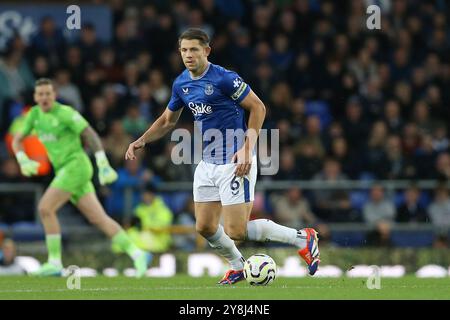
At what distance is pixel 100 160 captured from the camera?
45.1 ft

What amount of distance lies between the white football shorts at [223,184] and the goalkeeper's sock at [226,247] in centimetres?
35

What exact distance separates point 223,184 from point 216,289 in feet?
3.03

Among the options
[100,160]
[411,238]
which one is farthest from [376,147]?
[100,160]

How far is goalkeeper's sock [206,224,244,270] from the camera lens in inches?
441

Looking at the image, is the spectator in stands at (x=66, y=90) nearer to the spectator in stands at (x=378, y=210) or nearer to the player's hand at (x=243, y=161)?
the spectator in stands at (x=378, y=210)

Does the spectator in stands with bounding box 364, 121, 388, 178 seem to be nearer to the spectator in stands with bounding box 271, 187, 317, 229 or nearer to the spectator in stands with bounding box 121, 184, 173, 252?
the spectator in stands with bounding box 271, 187, 317, 229

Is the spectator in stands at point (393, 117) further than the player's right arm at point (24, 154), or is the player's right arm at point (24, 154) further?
the spectator in stands at point (393, 117)

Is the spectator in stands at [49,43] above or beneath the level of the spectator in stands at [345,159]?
above

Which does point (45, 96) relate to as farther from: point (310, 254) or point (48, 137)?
point (310, 254)

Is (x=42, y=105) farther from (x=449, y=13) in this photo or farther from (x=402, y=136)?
(x=449, y=13)

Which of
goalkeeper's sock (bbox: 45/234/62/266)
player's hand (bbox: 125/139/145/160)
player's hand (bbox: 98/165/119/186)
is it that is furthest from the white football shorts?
goalkeeper's sock (bbox: 45/234/62/266)

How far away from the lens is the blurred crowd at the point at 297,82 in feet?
59.4

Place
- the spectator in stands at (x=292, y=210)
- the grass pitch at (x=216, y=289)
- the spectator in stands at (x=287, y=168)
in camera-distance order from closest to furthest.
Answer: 1. the grass pitch at (x=216, y=289)
2. the spectator in stands at (x=292, y=210)
3. the spectator in stands at (x=287, y=168)

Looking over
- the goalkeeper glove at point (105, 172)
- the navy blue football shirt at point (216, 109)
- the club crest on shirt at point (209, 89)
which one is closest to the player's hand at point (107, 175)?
the goalkeeper glove at point (105, 172)
